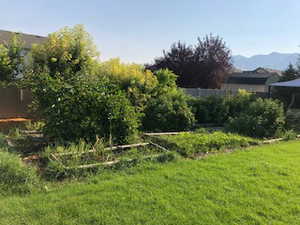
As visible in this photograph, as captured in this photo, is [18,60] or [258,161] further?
[18,60]

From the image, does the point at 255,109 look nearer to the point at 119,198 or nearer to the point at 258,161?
the point at 258,161

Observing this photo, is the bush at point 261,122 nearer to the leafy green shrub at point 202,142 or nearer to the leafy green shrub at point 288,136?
the leafy green shrub at point 288,136

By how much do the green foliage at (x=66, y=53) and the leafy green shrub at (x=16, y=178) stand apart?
191 inches

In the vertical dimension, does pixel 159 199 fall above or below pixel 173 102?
below

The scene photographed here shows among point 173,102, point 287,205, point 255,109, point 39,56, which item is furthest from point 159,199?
point 39,56

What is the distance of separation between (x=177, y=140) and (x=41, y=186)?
323cm

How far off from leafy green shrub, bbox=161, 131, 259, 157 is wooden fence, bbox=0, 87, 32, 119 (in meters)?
5.24

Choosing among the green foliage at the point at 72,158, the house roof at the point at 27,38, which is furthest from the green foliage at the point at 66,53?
the house roof at the point at 27,38

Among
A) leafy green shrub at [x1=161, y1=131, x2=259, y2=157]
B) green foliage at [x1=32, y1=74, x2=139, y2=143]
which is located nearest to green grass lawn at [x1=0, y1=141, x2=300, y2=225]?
leafy green shrub at [x1=161, y1=131, x2=259, y2=157]

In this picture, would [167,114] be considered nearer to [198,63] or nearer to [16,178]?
[16,178]

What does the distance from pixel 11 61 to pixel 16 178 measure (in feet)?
20.8

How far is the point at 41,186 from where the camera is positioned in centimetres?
317

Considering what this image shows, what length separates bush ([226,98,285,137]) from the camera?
283 inches

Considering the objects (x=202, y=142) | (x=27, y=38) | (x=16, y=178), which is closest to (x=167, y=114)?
(x=202, y=142)
